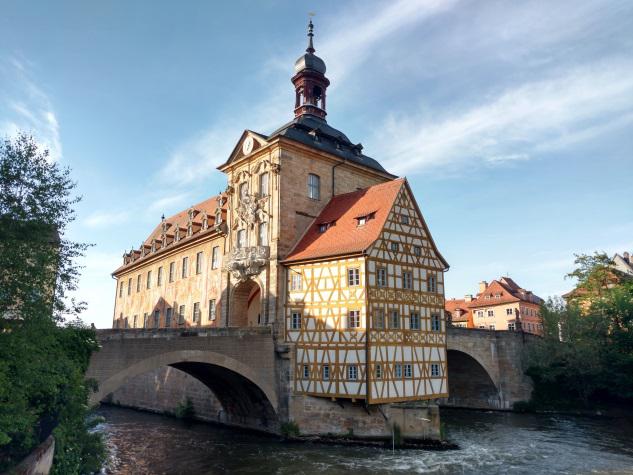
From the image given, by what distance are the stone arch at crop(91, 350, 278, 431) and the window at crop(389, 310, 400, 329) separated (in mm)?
6443

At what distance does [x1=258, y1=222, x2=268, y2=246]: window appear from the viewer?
28.5 metres

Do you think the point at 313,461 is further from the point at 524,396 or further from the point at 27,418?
the point at 524,396

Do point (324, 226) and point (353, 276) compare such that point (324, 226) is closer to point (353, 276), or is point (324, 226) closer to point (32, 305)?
point (353, 276)

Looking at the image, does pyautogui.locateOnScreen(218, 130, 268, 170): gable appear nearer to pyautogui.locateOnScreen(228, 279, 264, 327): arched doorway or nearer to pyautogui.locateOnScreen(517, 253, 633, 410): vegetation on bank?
pyautogui.locateOnScreen(228, 279, 264, 327): arched doorway

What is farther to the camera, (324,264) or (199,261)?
(199,261)

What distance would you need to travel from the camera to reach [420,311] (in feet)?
85.6

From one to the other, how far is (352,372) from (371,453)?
3438 millimetres

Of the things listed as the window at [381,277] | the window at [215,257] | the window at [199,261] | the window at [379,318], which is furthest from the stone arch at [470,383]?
the window at [199,261]

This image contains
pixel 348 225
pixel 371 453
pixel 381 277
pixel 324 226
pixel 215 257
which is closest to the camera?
pixel 371 453

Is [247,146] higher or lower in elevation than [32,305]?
higher

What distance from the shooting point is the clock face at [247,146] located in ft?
99.2

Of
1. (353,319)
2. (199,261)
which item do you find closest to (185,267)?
(199,261)

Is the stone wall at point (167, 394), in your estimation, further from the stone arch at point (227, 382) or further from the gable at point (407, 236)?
the gable at point (407, 236)

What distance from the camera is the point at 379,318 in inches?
949
